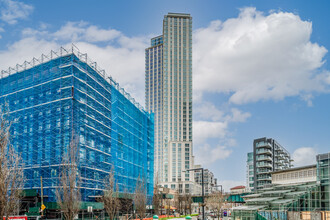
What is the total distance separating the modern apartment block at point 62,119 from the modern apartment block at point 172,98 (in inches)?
4347

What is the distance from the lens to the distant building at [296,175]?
52481mm

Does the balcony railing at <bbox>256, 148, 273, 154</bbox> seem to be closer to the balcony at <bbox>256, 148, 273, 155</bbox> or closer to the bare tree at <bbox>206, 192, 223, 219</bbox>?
the balcony at <bbox>256, 148, 273, 155</bbox>

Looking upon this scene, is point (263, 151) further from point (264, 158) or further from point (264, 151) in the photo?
point (264, 158)

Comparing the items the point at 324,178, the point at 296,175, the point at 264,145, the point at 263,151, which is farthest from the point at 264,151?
the point at 324,178

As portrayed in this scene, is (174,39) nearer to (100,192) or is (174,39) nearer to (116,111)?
(116,111)

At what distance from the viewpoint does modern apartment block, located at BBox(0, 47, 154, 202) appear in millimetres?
50875

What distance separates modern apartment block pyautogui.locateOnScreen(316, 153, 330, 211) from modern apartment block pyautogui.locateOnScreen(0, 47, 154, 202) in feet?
98.8

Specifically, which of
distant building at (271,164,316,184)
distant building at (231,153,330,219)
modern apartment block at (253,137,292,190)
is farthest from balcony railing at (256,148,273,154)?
distant building at (231,153,330,219)

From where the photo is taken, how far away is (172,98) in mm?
182250

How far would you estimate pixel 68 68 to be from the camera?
53469mm

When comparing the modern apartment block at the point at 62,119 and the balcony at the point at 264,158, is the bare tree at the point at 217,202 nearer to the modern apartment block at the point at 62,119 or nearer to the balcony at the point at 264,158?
the modern apartment block at the point at 62,119

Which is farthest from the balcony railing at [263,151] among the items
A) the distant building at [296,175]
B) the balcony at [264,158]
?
the distant building at [296,175]

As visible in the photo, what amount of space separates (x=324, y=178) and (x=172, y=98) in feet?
456

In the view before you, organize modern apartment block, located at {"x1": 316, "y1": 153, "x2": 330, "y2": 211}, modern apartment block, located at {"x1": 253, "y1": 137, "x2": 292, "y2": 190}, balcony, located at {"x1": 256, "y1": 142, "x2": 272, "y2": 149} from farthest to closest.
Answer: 1. balcony, located at {"x1": 256, "y1": 142, "x2": 272, "y2": 149}
2. modern apartment block, located at {"x1": 253, "y1": 137, "x2": 292, "y2": 190}
3. modern apartment block, located at {"x1": 316, "y1": 153, "x2": 330, "y2": 211}
